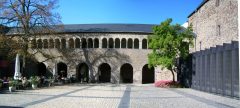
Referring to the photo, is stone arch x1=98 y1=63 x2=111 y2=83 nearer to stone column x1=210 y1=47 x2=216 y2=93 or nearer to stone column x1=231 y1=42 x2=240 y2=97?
stone column x1=210 y1=47 x2=216 y2=93

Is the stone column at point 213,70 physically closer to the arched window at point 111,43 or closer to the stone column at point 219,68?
the stone column at point 219,68

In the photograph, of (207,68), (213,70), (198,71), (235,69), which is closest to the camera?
(235,69)

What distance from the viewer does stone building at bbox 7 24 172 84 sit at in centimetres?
5312

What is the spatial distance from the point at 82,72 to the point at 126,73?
6.98m

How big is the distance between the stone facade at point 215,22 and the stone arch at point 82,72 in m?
17.2

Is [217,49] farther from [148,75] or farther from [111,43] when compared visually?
[148,75]

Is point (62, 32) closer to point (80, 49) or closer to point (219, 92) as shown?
point (80, 49)

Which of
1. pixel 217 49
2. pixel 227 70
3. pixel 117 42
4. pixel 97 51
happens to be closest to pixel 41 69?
pixel 97 51

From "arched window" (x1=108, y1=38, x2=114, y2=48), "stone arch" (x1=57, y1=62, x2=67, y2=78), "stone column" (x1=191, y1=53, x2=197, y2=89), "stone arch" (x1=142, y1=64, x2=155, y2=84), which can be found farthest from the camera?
"stone arch" (x1=57, y1=62, x2=67, y2=78)

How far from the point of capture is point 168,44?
37.8 metres

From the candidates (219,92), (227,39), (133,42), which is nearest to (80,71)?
(133,42)

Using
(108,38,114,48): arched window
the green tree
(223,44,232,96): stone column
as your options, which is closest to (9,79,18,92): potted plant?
the green tree

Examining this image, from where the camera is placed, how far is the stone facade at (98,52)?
174ft

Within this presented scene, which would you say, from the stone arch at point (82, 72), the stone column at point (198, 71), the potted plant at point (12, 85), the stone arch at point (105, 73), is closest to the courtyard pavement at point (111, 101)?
the potted plant at point (12, 85)
